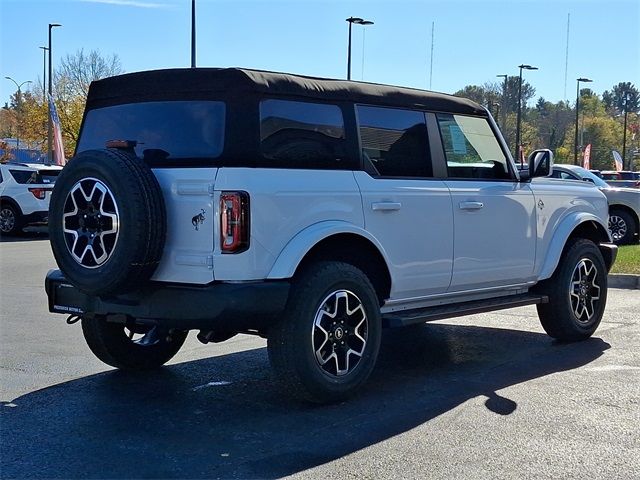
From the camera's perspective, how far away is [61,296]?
5445mm

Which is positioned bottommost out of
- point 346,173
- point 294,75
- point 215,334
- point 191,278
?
point 215,334

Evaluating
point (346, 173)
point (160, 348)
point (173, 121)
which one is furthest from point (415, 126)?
point (160, 348)

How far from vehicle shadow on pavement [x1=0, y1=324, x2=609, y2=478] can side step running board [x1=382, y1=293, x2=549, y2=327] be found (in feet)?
1.48

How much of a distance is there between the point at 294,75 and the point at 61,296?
6.84 feet

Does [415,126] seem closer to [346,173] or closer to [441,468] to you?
[346,173]

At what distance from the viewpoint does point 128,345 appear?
616 centimetres

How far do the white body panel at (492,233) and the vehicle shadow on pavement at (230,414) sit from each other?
69 cm

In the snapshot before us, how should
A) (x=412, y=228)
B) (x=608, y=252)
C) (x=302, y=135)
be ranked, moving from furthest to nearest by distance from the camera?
1. (x=608, y=252)
2. (x=412, y=228)
3. (x=302, y=135)

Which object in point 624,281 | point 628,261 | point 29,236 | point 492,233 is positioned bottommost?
point 29,236

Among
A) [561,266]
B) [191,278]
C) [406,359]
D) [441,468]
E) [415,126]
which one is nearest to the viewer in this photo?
[441,468]

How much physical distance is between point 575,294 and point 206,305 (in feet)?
13.0

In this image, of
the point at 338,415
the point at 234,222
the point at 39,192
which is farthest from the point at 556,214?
the point at 39,192

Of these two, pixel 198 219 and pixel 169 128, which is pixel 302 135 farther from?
pixel 198 219

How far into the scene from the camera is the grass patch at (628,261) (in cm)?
1162
